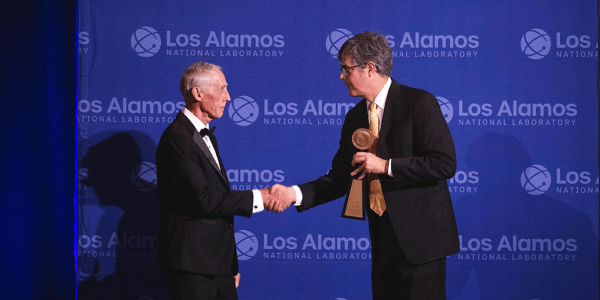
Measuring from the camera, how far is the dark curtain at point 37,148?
2877 mm

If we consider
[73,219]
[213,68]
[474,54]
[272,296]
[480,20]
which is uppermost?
[480,20]

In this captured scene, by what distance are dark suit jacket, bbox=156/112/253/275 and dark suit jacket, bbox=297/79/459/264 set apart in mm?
865

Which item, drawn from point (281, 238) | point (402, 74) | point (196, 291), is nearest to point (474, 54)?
point (402, 74)

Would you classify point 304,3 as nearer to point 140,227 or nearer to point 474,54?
point 474,54

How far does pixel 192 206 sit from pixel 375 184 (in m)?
0.99

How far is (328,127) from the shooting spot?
3848mm

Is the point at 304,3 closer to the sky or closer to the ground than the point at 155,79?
closer to the sky

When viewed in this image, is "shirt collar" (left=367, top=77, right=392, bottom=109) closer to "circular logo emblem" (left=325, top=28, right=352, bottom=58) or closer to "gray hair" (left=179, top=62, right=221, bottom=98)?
"gray hair" (left=179, top=62, right=221, bottom=98)

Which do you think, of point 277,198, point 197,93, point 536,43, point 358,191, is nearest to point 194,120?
point 197,93

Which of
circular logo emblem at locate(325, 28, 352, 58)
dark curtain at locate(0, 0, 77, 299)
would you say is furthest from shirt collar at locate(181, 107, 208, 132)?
circular logo emblem at locate(325, 28, 352, 58)

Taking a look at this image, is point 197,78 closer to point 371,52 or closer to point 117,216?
point 371,52

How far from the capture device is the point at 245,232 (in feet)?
12.7

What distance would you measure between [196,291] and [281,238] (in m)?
1.50

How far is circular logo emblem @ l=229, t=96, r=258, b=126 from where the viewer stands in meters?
3.83
